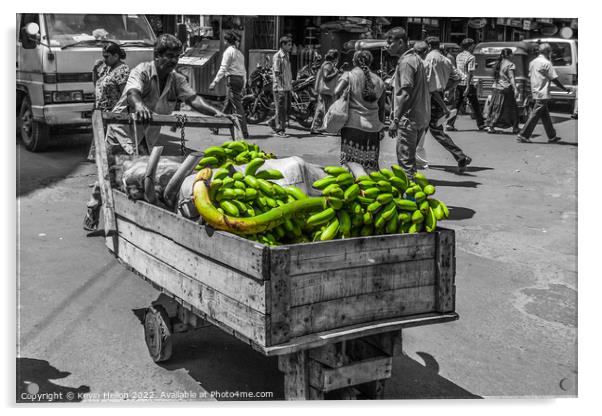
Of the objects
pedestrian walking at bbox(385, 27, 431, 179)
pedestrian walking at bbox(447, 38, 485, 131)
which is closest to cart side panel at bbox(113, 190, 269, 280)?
pedestrian walking at bbox(385, 27, 431, 179)

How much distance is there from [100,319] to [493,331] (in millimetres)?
2714

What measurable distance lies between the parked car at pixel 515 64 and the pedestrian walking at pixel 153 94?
30.2ft

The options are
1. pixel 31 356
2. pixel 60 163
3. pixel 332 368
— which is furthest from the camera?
pixel 60 163

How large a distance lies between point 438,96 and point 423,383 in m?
5.71

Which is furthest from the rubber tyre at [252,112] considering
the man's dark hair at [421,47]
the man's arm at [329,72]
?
the man's dark hair at [421,47]

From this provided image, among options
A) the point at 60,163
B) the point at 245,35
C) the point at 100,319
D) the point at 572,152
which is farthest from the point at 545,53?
the point at 100,319

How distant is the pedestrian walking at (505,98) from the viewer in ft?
45.1

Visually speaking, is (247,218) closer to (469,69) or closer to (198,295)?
(198,295)

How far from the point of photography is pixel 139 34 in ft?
31.6

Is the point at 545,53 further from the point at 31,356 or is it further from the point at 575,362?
the point at 31,356

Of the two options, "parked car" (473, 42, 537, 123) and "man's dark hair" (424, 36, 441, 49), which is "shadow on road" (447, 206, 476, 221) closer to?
"man's dark hair" (424, 36, 441, 49)

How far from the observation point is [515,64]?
1407cm

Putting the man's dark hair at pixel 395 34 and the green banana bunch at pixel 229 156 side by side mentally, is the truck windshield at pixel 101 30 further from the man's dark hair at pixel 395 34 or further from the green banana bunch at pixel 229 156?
the green banana bunch at pixel 229 156

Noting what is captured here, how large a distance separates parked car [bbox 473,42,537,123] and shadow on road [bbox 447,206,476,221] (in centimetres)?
629
